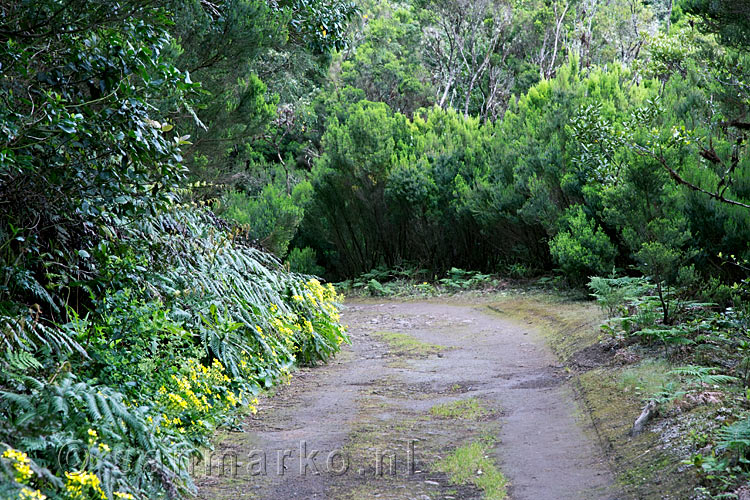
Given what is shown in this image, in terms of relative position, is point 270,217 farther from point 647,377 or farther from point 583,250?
point 647,377

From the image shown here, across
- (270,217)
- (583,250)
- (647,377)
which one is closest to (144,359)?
(647,377)

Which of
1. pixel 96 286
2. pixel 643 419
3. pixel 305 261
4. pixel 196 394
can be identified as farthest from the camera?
pixel 305 261

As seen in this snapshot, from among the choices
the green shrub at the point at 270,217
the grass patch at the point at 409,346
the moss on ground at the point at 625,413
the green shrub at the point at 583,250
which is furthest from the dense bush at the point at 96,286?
the green shrub at the point at 270,217

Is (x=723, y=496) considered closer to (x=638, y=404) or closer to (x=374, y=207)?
(x=638, y=404)

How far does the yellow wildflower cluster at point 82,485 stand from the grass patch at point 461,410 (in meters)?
2.78

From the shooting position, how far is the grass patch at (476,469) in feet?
12.5

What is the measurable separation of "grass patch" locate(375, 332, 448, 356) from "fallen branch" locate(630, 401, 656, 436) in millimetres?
3843

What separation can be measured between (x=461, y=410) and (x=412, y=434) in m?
0.77

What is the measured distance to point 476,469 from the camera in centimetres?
407

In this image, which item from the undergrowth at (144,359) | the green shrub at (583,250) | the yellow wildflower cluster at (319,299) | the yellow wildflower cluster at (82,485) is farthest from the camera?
the green shrub at (583,250)

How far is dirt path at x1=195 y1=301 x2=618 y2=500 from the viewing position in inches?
149

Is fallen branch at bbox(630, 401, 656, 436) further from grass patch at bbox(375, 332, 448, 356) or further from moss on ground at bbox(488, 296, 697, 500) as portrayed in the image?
grass patch at bbox(375, 332, 448, 356)

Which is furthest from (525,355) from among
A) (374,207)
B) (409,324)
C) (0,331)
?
(374,207)

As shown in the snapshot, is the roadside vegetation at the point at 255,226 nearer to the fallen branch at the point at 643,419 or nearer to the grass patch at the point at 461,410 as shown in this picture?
the fallen branch at the point at 643,419
